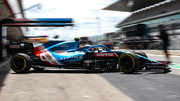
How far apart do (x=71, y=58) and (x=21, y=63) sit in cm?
163

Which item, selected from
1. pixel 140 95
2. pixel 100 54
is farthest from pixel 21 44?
pixel 140 95

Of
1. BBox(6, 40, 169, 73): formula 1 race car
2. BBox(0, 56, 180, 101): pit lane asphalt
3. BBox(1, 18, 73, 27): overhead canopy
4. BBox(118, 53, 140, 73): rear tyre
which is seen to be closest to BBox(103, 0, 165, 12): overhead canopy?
BBox(1, 18, 73, 27): overhead canopy

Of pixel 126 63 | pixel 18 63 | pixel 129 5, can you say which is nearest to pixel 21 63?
pixel 18 63

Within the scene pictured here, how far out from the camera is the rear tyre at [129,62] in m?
6.20

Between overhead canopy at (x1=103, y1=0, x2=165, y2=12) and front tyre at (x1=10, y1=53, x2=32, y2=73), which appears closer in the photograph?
front tyre at (x1=10, y1=53, x2=32, y2=73)

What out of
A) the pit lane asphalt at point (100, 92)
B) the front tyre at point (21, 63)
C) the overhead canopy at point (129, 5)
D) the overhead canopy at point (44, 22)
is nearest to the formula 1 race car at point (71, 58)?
the front tyre at point (21, 63)

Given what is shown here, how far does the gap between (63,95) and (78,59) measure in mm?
3259

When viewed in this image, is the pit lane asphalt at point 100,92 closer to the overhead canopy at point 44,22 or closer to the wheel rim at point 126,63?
the wheel rim at point 126,63

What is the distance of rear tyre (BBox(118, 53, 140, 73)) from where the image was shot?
6.20 m

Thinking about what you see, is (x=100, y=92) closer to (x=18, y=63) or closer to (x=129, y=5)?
(x=18, y=63)

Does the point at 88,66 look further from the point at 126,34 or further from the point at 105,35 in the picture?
the point at 105,35

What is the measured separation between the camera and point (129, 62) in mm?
6336

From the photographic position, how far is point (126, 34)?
87.1 ft

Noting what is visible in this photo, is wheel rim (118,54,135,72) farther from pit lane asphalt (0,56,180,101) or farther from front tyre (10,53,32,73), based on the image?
front tyre (10,53,32,73)
